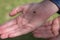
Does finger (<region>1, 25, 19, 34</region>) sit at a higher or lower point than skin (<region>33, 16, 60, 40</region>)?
higher

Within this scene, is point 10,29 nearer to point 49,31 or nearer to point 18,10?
point 18,10

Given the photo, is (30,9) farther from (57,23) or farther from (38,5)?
(57,23)

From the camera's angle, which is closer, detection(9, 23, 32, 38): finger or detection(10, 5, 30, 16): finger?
detection(9, 23, 32, 38): finger

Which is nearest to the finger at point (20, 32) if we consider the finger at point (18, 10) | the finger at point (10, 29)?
the finger at point (10, 29)

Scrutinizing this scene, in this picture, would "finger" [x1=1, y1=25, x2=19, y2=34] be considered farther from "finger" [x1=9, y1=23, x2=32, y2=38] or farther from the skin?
the skin

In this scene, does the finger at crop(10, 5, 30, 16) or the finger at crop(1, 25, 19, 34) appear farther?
the finger at crop(10, 5, 30, 16)

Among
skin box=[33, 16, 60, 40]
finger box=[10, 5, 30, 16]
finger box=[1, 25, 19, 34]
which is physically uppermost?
finger box=[10, 5, 30, 16]

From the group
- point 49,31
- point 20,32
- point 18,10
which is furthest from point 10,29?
point 49,31

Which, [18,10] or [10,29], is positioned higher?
[18,10]

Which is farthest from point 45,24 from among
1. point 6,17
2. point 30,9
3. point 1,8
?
point 1,8

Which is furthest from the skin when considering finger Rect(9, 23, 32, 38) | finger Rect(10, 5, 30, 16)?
finger Rect(10, 5, 30, 16)

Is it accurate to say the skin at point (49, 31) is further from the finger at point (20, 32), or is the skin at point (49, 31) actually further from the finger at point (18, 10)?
the finger at point (18, 10)
